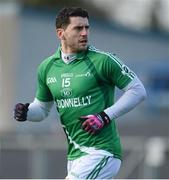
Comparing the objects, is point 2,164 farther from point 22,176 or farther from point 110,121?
point 110,121

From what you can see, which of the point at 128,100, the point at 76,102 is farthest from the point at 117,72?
the point at 76,102

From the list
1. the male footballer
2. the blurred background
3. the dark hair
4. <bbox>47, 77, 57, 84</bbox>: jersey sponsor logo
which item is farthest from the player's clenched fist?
the blurred background

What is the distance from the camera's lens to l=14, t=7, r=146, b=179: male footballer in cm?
817

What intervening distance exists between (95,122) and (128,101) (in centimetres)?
36

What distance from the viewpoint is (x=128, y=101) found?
8148 mm

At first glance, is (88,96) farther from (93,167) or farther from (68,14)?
(68,14)

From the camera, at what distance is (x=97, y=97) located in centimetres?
829

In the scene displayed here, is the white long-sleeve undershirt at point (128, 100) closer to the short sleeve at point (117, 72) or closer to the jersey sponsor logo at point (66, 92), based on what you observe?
the short sleeve at point (117, 72)

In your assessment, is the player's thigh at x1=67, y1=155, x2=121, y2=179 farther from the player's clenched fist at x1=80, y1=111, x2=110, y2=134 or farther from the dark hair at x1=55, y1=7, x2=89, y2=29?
the dark hair at x1=55, y1=7, x2=89, y2=29

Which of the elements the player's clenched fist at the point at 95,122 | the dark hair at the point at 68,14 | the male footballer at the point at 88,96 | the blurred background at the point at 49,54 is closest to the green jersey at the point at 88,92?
the male footballer at the point at 88,96

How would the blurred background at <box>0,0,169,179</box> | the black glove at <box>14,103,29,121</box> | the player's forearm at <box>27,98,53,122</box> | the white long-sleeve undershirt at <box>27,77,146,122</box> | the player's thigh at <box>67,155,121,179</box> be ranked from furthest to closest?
1. the blurred background at <box>0,0,169,179</box>
2. the player's forearm at <box>27,98,53,122</box>
3. the black glove at <box>14,103,29,121</box>
4. the player's thigh at <box>67,155,121,179</box>
5. the white long-sleeve undershirt at <box>27,77,146,122</box>

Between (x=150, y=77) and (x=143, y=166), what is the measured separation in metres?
16.9

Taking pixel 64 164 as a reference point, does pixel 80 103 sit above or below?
above

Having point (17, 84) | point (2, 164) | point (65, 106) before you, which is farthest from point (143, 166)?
point (17, 84)
